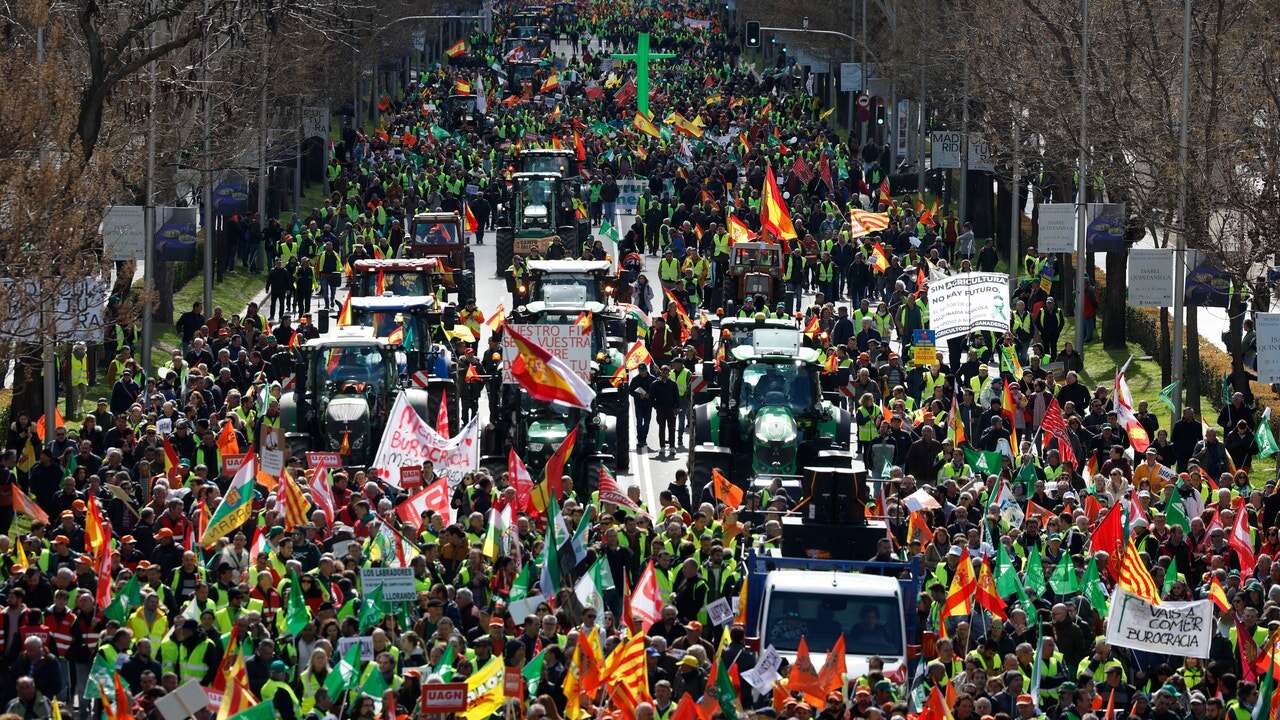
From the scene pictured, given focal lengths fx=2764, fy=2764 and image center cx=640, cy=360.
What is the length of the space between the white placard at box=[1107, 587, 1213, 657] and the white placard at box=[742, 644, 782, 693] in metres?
2.63

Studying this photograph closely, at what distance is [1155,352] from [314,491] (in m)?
24.1

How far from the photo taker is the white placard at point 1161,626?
2139 cm

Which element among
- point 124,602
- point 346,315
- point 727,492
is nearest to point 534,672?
point 124,602

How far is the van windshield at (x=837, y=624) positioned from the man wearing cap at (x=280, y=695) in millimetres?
4215

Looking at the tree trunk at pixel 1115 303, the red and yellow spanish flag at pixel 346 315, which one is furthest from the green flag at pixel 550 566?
the tree trunk at pixel 1115 303

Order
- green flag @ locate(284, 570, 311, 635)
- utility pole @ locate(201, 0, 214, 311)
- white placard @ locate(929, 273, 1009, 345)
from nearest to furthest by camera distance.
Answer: green flag @ locate(284, 570, 311, 635) < white placard @ locate(929, 273, 1009, 345) < utility pole @ locate(201, 0, 214, 311)

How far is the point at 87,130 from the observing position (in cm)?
3684

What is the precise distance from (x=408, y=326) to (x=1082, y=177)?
42.6 feet

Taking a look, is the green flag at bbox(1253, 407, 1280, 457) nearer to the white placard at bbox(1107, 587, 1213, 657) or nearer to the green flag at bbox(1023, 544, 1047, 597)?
the green flag at bbox(1023, 544, 1047, 597)

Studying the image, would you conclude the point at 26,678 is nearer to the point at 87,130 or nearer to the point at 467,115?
the point at 87,130

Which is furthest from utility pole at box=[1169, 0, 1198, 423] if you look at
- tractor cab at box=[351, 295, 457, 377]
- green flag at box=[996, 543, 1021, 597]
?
green flag at box=[996, 543, 1021, 597]

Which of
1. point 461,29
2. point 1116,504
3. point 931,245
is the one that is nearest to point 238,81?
point 931,245

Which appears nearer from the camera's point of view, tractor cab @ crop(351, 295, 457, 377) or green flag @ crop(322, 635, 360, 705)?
green flag @ crop(322, 635, 360, 705)

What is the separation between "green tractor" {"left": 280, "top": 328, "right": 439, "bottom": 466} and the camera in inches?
1287
